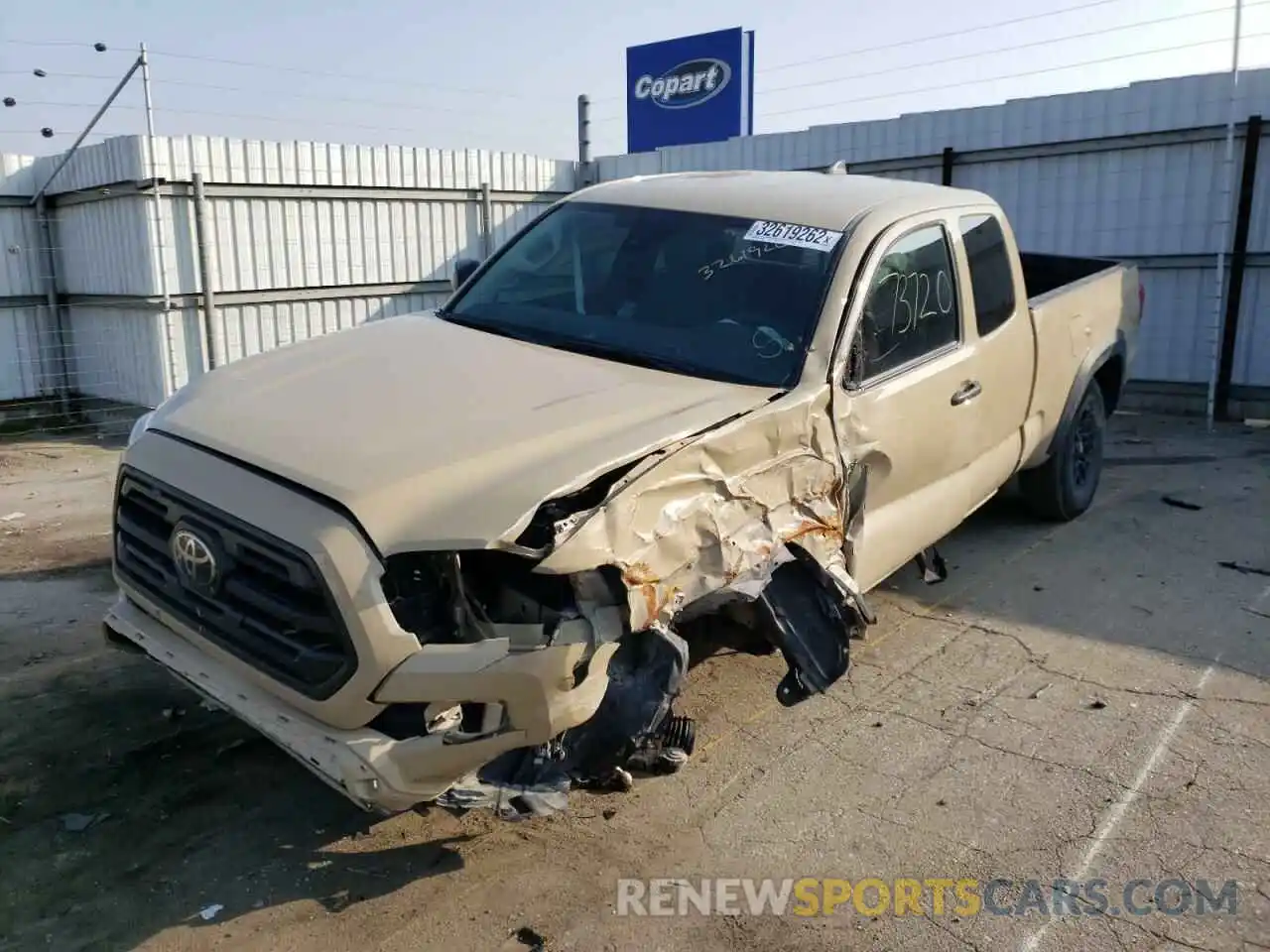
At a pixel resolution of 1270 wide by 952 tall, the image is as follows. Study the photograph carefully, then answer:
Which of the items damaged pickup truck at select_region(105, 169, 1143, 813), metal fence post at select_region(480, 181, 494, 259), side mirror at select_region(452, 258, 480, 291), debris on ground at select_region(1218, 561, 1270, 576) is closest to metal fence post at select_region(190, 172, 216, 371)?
metal fence post at select_region(480, 181, 494, 259)

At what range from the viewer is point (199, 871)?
3.23 metres

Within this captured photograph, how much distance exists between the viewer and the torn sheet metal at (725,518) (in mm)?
2926

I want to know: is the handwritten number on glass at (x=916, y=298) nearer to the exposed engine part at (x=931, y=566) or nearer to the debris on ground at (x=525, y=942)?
the exposed engine part at (x=931, y=566)

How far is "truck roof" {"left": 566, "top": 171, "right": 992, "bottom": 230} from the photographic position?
4.44 metres

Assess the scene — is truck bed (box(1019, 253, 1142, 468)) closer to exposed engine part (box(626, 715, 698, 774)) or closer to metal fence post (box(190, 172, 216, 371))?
exposed engine part (box(626, 715, 698, 774))

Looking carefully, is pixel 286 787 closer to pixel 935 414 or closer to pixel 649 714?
pixel 649 714

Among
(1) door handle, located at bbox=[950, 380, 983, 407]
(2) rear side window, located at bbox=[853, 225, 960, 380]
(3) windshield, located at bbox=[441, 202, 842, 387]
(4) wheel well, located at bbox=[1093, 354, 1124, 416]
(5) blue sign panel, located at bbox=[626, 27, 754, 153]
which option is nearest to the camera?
(3) windshield, located at bbox=[441, 202, 842, 387]

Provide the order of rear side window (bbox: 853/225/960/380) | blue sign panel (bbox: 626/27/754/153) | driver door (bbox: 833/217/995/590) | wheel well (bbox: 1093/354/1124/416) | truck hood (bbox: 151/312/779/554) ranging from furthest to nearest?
1. blue sign panel (bbox: 626/27/754/153)
2. wheel well (bbox: 1093/354/1124/416)
3. rear side window (bbox: 853/225/960/380)
4. driver door (bbox: 833/217/995/590)
5. truck hood (bbox: 151/312/779/554)

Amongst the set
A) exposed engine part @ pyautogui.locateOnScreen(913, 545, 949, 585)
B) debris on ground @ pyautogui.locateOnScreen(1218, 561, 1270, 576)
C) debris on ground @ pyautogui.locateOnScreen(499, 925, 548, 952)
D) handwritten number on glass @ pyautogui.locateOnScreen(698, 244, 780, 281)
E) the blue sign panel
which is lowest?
debris on ground @ pyautogui.locateOnScreen(499, 925, 548, 952)

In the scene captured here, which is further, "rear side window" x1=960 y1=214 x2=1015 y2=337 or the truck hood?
"rear side window" x1=960 y1=214 x2=1015 y2=337

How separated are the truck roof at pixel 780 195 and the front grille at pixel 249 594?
2.52 m

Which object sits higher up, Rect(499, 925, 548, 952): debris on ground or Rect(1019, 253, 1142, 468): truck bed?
Rect(1019, 253, 1142, 468): truck bed

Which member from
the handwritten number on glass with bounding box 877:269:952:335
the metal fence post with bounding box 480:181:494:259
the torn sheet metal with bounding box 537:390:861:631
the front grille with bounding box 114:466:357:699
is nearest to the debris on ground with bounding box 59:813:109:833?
the front grille with bounding box 114:466:357:699

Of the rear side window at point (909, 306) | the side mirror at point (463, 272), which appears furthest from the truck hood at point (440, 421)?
the side mirror at point (463, 272)
